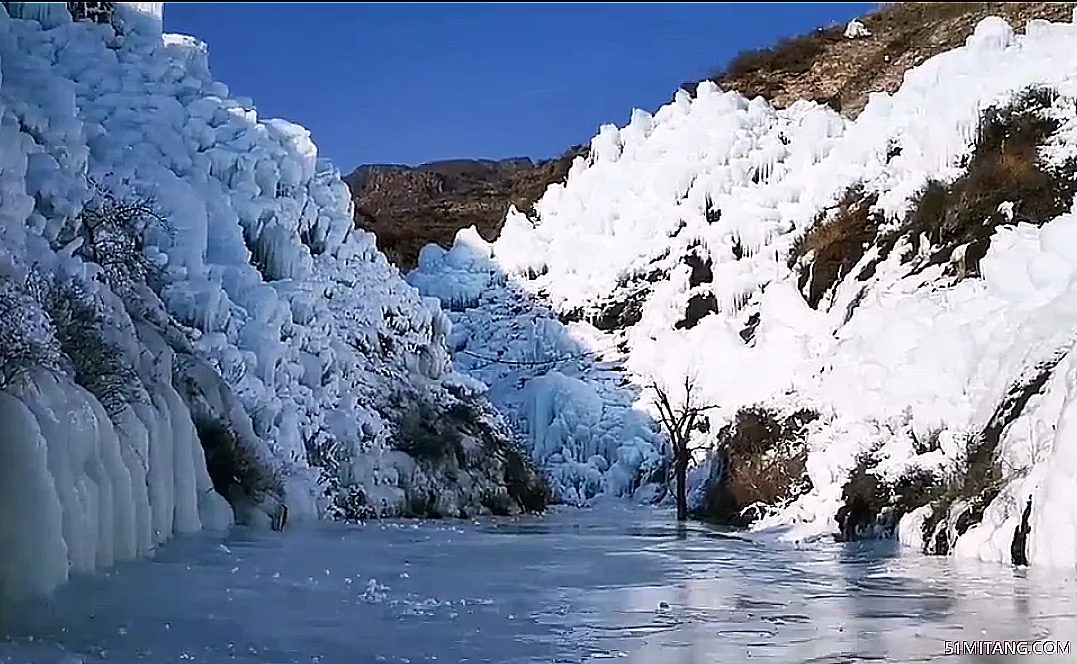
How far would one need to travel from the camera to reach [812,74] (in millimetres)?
55625

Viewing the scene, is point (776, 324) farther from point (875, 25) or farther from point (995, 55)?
A: point (875, 25)

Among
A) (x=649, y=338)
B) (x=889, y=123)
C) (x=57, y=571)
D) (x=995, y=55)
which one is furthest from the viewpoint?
(x=649, y=338)

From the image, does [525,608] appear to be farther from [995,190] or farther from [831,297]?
[831,297]

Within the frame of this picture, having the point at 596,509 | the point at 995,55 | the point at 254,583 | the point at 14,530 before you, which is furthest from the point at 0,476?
the point at 995,55

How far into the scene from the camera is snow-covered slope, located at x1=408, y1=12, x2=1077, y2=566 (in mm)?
16516

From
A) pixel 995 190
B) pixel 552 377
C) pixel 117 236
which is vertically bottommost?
pixel 552 377

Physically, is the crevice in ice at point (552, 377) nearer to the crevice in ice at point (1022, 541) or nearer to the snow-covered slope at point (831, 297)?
the snow-covered slope at point (831, 297)

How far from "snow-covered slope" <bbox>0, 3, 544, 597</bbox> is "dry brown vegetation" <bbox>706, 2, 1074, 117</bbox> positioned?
2489 centimetres

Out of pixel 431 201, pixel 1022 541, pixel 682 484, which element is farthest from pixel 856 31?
pixel 1022 541

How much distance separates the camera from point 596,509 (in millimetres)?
33875

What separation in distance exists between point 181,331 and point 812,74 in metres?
39.7

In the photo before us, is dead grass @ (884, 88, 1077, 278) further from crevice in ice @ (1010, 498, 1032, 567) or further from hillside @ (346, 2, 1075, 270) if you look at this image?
hillside @ (346, 2, 1075, 270)

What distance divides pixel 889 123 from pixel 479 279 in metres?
18.5

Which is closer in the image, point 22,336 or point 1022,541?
point 22,336
